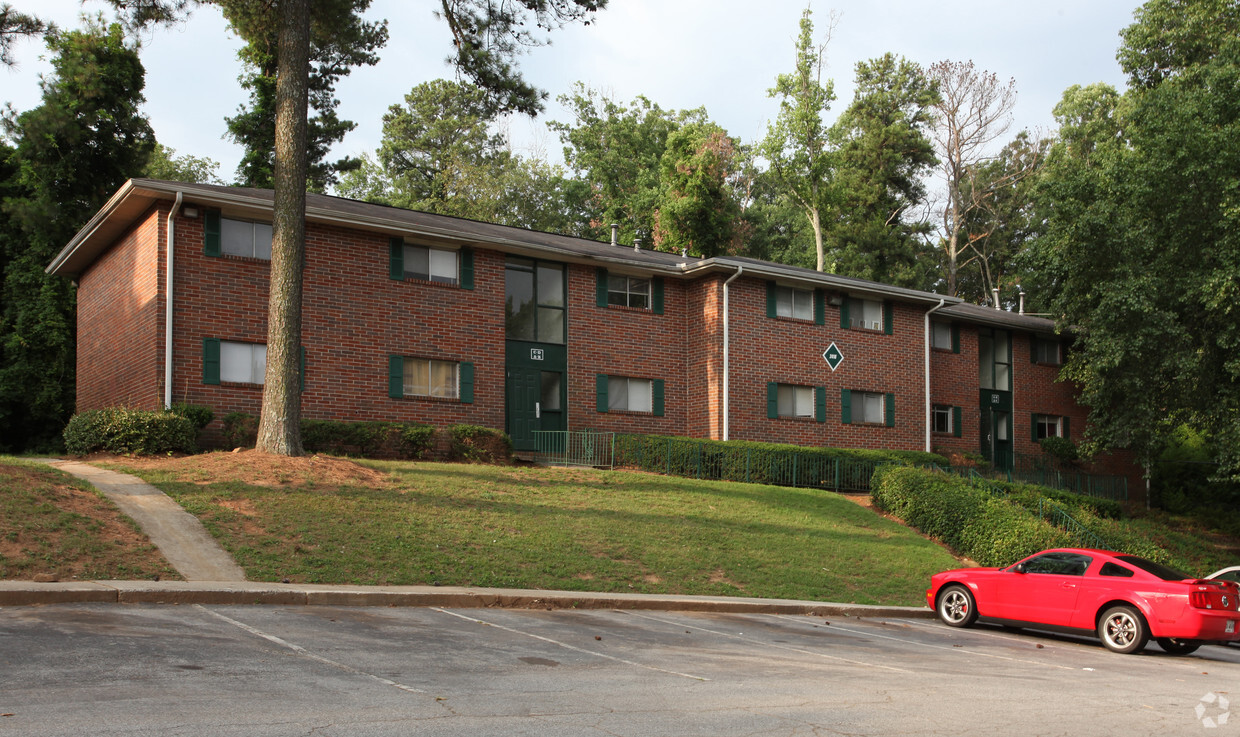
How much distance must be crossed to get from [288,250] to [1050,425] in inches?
1191

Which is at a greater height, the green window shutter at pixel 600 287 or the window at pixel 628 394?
the green window shutter at pixel 600 287

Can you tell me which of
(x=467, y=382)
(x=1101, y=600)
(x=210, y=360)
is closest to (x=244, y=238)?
(x=210, y=360)

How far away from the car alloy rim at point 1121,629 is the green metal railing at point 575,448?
42.4 feet

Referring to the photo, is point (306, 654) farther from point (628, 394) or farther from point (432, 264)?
point (628, 394)

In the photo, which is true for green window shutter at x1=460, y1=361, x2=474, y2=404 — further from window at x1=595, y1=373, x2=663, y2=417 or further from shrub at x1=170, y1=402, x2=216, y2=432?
shrub at x1=170, y1=402, x2=216, y2=432

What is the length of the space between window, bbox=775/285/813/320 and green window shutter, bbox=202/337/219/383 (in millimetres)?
15157

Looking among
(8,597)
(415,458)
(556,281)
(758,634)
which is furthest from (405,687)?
(556,281)

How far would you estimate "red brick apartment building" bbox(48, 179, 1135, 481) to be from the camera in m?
21.3

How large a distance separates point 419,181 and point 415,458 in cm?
3725

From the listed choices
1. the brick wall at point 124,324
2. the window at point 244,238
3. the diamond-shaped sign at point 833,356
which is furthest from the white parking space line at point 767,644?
the diamond-shaped sign at point 833,356

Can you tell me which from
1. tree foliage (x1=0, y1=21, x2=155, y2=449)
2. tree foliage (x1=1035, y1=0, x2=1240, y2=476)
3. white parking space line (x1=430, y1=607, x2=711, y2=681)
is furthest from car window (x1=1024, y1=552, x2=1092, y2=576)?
tree foliage (x1=0, y1=21, x2=155, y2=449)

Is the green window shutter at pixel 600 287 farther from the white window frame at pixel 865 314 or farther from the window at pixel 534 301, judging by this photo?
the white window frame at pixel 865 314

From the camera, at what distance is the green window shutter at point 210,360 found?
2089 centimetres

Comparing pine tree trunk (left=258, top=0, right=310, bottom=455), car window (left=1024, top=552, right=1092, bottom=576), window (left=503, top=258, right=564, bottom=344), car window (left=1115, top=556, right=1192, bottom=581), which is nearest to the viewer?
car window (left=1115, top=556, right=1192, bottom=581)
